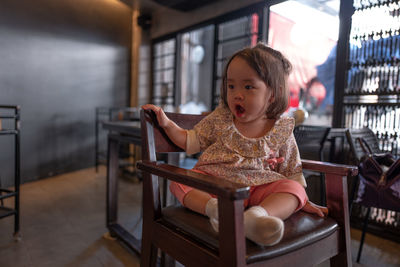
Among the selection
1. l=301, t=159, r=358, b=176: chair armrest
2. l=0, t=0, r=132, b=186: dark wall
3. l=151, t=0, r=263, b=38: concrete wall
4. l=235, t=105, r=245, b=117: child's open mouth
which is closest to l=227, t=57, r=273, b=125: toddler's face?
l=235, t=105, r=245, b=117: child's open mouth

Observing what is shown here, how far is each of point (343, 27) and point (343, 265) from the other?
192cm

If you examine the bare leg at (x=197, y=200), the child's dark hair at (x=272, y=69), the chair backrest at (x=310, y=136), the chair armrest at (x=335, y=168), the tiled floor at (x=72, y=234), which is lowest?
the tiled floor at (x=72, y=234)

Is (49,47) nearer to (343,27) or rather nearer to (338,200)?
(343,27)

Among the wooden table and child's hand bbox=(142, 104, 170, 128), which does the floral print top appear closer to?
child's hand bbox=(142, 104, 170, 128)

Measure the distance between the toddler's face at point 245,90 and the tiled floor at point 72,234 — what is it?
108 cm

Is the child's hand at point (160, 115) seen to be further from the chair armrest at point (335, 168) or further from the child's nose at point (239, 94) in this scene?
the chair armrest at point (335, 168)

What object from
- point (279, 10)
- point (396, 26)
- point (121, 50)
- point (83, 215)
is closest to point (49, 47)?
point (121, 50)

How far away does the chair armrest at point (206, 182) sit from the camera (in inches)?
23.4

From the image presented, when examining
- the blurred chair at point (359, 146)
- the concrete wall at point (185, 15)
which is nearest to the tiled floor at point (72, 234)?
the blurred chair at point (359, 146)

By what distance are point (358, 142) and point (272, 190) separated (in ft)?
3.83

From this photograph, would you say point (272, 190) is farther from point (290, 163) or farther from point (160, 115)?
point (160, 115)

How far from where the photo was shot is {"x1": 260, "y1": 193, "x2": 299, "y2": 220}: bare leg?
0.79 meters

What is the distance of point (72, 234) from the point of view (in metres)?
1.82

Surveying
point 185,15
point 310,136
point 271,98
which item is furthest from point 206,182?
point 185,15
